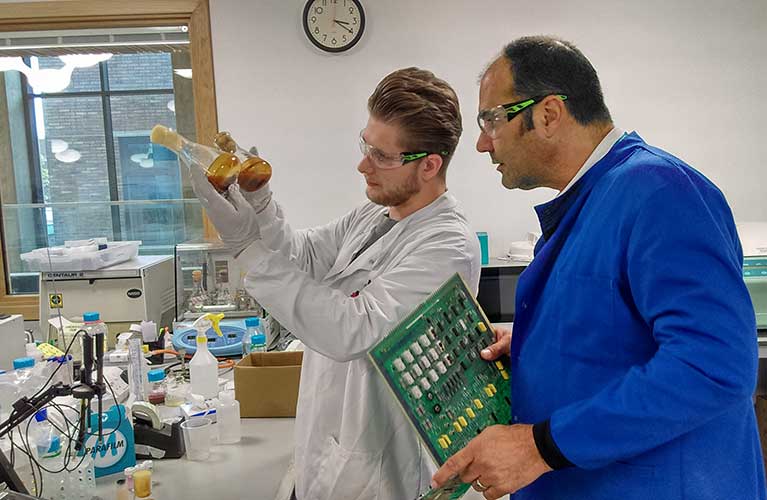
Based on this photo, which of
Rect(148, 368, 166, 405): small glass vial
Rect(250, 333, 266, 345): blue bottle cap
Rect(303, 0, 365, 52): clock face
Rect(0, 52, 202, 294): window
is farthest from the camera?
Rect(0, 52, 202, 294): window

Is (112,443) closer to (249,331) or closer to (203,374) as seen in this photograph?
(203,374)

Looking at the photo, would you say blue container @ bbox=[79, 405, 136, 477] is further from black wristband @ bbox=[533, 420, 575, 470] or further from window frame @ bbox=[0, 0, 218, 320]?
window frame @ bbox=[0, 0, 218, 320]

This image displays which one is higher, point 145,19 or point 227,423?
point 145,19

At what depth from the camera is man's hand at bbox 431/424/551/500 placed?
0.87 m

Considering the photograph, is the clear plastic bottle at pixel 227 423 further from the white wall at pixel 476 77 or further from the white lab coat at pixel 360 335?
the white wall at pixel 476 77

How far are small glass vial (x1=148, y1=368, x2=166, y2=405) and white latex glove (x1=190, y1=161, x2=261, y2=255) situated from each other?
0.73 meters

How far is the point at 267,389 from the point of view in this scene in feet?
5.96

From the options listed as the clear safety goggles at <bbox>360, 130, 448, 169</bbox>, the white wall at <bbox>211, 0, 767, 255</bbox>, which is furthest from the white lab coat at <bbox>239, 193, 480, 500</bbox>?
the white wall at <bbox>211, 0, 767, 255</bbox>

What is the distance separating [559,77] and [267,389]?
125cm

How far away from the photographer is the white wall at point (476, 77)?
3.25 metres

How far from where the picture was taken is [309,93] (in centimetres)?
331

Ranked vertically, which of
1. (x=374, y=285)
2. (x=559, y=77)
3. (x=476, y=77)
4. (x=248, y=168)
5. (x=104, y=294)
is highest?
(x=476, y=77)

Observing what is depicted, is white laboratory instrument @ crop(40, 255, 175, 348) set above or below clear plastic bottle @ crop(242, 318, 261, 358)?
above

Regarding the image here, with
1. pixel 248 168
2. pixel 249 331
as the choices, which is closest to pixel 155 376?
pixel 249 331
